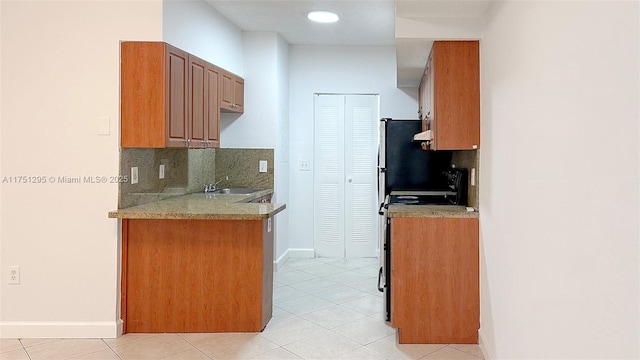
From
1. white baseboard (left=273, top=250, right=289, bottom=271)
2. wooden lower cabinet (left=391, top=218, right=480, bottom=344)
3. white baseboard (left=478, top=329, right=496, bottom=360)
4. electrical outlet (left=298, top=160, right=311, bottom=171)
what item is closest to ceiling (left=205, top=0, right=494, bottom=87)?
wooden lower cabinet (left=391, top=218, right=480, bottom=344)

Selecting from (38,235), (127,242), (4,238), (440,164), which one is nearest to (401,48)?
(440,164)

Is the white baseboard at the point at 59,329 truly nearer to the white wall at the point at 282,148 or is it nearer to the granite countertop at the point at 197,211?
the granite countertop at the point at 197,211

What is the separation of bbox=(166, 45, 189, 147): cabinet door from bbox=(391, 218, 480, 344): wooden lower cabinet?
1.53 m

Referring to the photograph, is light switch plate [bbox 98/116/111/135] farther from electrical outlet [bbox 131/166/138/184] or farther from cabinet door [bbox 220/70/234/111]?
cabinet door [bbox 220/70/234/111]

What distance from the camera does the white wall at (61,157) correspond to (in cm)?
296

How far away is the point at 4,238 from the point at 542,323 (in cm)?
306

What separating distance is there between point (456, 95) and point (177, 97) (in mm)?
1821

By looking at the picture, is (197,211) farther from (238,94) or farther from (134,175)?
(238,94)

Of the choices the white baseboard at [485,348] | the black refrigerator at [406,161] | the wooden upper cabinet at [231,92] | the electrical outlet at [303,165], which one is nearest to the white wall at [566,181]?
the white baseboard at [485,348]

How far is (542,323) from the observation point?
1.77 meters

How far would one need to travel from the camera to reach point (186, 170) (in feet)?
13.4

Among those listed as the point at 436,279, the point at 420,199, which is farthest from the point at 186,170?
the point at 436,279

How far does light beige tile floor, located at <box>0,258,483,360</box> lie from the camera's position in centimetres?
277

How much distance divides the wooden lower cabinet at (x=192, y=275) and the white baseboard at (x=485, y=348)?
4.49 feet
